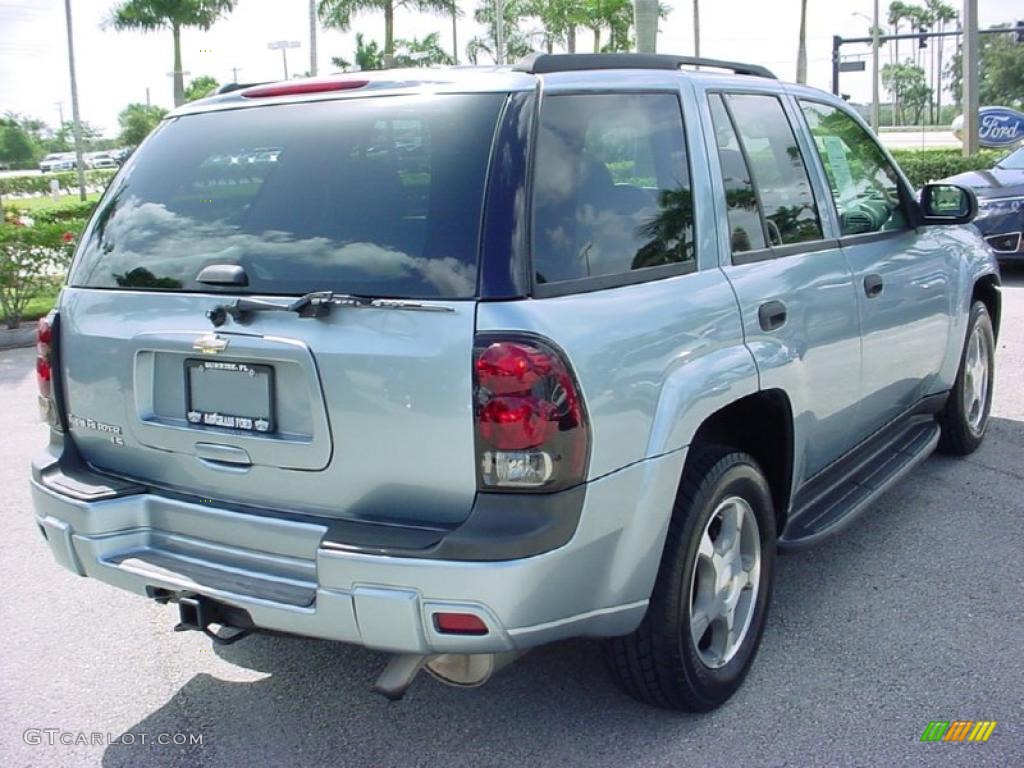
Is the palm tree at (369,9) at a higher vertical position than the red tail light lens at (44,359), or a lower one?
higher

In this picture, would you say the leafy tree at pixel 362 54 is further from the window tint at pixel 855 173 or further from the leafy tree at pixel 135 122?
the window tint at pixel 855 173

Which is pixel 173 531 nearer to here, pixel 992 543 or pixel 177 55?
pixel 992 543

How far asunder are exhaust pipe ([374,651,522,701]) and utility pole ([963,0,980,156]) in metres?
20.9

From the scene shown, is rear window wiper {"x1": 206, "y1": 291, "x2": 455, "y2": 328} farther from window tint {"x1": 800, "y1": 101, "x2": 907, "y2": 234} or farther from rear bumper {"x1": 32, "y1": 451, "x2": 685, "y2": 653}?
window tint {"x1": 800, "y1": 101, "x2": 907, "y2": 234}

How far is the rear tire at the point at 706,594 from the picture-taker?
304 centimetres

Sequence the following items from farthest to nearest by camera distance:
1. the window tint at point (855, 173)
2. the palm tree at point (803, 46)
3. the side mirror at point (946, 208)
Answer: the palm tree at point (803, 46), the side mirror at point (946, 208), the window tint at point (855, 173)

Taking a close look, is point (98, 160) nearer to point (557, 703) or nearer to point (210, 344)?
point (210, 344)

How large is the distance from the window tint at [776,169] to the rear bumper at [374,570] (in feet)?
4.11

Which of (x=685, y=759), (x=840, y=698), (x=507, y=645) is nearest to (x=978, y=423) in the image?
(x=840, y=698)

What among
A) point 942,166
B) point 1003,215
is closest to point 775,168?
point 1003,215

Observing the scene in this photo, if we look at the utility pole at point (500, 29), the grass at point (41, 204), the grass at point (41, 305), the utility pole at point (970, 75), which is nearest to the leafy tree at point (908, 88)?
the utility pole at point (500, 29)

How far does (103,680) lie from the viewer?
3613mm

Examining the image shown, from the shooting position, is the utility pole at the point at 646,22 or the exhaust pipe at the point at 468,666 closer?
the exhaust pipe at the point at 468,666

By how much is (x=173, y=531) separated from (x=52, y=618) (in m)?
1.41
